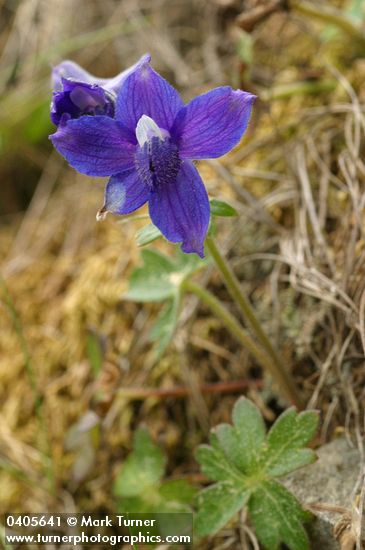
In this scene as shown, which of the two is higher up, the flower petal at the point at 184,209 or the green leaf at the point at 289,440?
the flower petal at the point at 184,209

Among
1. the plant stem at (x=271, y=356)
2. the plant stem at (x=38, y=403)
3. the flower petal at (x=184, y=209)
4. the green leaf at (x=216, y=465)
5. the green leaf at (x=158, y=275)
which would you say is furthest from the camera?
the plant stem at (x=38, y=403)

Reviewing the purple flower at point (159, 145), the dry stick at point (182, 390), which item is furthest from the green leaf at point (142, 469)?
the purple flower at point (159, 145)

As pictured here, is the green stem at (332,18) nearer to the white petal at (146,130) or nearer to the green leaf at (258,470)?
the white petal at (146,130)

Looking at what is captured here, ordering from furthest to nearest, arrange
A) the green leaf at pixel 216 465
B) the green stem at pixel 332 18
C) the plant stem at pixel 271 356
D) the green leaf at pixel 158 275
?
the green stem at pixel 332 18, the green leaf at pixel 158 275, the plant stem at pixel 271 356, the green leaf at pixel 216 465

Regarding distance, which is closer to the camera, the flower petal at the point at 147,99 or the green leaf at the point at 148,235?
the flower petal at the point at 147,99

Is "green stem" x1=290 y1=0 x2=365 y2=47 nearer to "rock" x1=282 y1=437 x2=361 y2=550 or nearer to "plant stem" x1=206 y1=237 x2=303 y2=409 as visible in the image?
"plant stem" x1=206 y1=237 x2=303 y2=409

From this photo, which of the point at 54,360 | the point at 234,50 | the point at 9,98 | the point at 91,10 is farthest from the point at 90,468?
the point at 91,10

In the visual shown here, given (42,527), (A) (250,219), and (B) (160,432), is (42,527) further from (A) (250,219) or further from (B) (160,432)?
(A) (250,219)

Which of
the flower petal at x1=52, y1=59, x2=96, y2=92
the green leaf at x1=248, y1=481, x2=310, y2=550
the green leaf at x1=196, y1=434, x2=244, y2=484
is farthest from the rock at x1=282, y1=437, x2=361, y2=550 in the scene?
the flower petal at x1=52, y1=59, x2=96, y2=92
